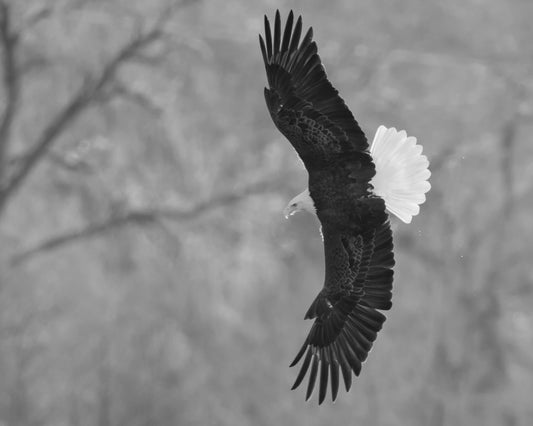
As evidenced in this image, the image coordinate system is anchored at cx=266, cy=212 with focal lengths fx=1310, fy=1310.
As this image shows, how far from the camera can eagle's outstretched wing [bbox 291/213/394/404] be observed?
630 centimetres

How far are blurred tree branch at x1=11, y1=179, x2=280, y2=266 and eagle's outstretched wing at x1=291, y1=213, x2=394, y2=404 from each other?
8082 mm

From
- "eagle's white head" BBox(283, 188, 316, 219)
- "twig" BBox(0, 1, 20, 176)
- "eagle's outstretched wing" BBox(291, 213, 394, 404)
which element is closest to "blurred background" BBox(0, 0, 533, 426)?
"twig" BBox(0, 1, 20, 176)

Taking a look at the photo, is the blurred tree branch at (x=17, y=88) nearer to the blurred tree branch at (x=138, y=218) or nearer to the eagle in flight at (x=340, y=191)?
the blurred tree branch at (x=138, y=218)

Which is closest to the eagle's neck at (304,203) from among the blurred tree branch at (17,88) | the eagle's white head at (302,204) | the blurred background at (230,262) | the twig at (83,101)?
the eagle's white head at (302,204)

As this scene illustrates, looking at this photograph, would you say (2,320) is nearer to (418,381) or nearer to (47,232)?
(47,232)

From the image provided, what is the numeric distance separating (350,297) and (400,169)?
0.67 meters

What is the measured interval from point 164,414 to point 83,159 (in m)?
5.03

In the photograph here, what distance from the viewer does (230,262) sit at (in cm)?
1956

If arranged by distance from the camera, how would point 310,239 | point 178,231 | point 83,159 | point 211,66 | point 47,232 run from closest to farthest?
point 83,159 < point 178,231 < point 310,239 < point 47,232 < point 211,66

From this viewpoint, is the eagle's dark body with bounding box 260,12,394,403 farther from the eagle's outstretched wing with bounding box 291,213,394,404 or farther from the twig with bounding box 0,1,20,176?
the twig with bounding box 0,1,20,176

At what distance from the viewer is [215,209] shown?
17.4m

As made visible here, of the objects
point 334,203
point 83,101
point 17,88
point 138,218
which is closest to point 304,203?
point 334,203

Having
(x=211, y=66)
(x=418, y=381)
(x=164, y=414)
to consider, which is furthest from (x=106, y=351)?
(x=211, y=66)

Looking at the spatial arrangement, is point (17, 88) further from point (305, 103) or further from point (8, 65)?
point (305, 103)
